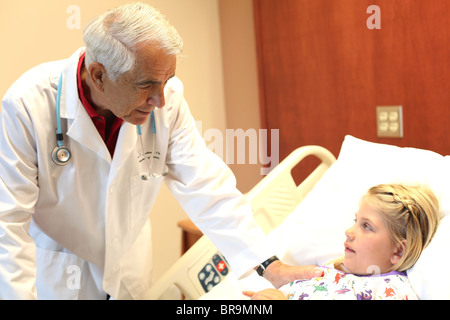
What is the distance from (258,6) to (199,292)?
159 cm

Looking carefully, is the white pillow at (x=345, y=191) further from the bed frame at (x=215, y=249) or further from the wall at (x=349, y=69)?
the wall at (x=349, y=69)

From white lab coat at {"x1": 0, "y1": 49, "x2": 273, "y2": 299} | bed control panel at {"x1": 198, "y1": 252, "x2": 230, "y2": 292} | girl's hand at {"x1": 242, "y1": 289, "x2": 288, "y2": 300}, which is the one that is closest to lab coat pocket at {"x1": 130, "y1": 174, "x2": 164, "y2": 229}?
white lab coat at {"x1": 0, "y1": 49, "x2": 273, "y2": 299}

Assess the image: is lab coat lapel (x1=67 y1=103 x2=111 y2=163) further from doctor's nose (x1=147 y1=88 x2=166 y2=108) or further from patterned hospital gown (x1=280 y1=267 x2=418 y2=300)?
patterned hospital gown (x1=280 y1=267 x2=418 y2=300)

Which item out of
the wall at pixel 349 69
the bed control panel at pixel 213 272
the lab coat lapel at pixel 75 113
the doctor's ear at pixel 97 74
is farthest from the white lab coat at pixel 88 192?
the wall at pixel 349 69

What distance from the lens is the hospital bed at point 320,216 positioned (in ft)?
5.49

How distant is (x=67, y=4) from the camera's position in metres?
2.41

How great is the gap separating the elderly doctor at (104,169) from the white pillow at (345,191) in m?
0.17

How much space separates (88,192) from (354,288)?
0.92 meters

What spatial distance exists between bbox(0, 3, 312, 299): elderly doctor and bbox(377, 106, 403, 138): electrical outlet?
84 centimetres

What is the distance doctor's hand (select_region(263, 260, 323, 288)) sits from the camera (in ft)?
4.99

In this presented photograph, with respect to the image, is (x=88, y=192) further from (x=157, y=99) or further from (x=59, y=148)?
(x=157, y=99)

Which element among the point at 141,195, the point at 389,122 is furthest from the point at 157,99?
the point at 389,122

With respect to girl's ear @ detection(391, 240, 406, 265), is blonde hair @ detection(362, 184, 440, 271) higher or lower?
higher
